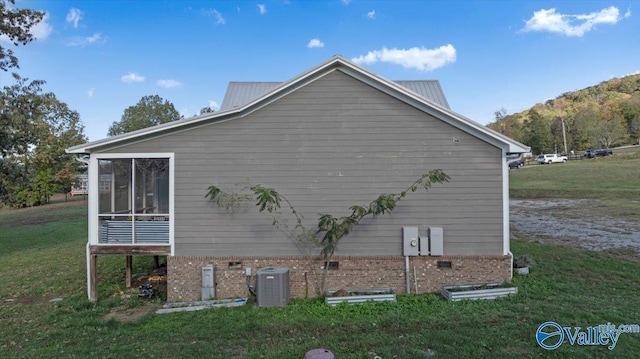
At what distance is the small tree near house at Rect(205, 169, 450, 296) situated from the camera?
776 cm

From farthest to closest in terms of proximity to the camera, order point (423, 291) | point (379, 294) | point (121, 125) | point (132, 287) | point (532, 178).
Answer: point (121, 125) → point (532, 178) → point (132, 287) → point (423, 291) → point (379, 294)

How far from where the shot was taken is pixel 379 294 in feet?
24.5

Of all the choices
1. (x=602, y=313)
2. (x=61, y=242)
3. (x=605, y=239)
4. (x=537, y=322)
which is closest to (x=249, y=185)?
(x=537, y=322)

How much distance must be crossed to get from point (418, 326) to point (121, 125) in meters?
46.1

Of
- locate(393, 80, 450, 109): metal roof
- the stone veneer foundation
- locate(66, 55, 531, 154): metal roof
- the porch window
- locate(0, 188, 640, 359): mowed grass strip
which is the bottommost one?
locate(0, 188, 640, 359): mowed grass strip

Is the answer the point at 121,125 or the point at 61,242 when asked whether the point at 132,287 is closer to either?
the point at 61,242

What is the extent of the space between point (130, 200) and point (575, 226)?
15.4 metres

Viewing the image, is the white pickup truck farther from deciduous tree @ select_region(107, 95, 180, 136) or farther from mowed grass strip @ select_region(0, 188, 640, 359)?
deciduous tree @ select_region(107, 95, 180, 136)

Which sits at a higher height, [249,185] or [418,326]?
[249,185]

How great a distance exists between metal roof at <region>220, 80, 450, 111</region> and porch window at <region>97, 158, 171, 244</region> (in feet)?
10.5

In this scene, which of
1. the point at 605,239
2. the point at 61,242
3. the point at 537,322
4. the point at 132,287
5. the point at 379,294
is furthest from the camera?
the point at 61,242

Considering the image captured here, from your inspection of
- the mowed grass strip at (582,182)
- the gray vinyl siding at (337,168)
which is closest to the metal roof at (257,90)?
the gray vinyl siding at (337,168)

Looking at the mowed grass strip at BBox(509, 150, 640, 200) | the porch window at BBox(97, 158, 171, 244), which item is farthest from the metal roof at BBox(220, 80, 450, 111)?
the mowed grass strip at BBox(509, 150, 640, 200)

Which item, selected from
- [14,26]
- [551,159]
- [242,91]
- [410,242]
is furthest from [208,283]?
[551,159]
